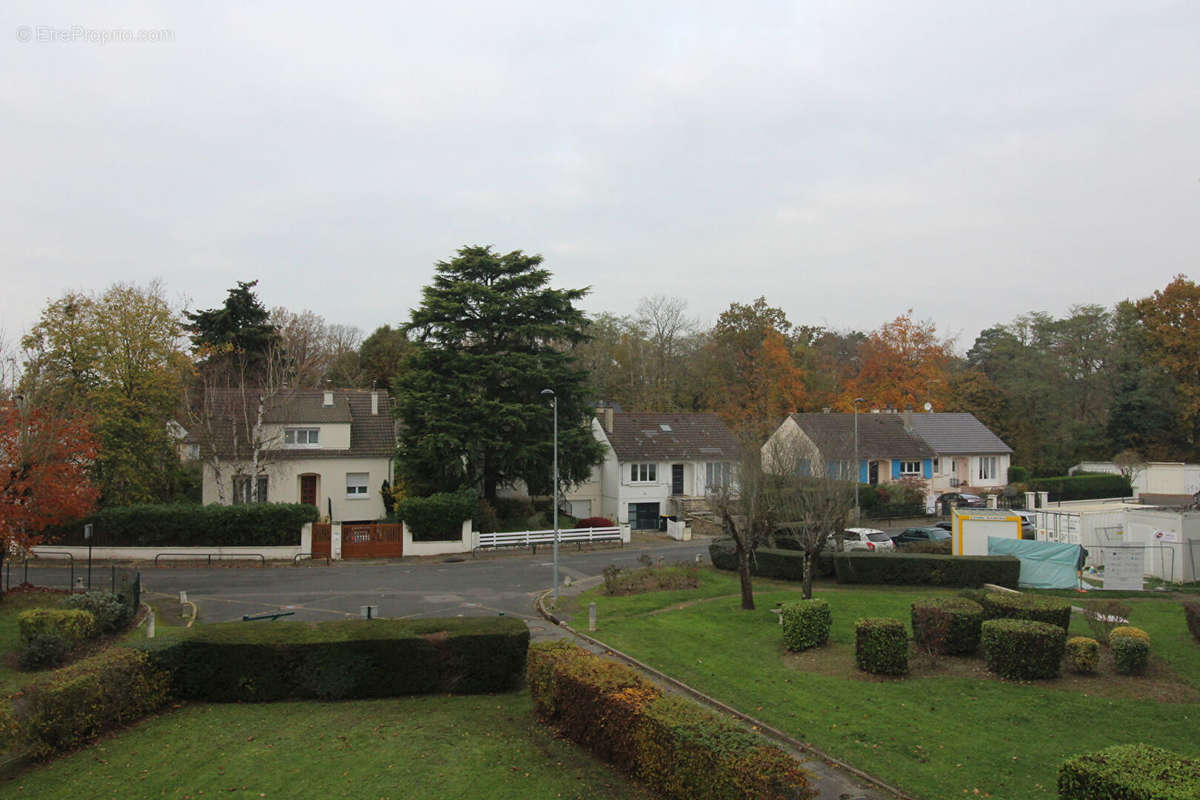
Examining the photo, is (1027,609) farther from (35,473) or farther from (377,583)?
(35,473)

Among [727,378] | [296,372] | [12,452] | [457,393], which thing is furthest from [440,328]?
[727,378]

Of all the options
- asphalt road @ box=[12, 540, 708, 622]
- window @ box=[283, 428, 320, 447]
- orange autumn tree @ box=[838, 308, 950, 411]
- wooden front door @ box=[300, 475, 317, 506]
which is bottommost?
asphalt road @ box=[12, 540, 708, 622]

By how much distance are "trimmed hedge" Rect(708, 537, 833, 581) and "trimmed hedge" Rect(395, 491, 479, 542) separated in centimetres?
1276

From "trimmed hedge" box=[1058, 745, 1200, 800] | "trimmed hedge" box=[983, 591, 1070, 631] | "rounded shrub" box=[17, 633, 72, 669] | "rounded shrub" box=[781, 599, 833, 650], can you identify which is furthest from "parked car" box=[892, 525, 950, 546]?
"rounded shrub" box=[17, 633, 72, 669]

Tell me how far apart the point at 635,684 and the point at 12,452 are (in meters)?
22.7

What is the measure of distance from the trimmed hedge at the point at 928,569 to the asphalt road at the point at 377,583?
887 cm

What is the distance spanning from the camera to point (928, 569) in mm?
27250

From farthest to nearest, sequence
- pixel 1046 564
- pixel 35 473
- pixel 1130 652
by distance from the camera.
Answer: pixel 1046 564
pixel 35 473
pixel 1130 652

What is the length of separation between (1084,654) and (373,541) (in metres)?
29.7

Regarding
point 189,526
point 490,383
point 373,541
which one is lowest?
point 373,541

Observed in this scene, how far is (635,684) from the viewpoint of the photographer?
12.1 m

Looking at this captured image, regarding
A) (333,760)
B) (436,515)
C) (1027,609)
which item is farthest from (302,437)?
(1027,609)

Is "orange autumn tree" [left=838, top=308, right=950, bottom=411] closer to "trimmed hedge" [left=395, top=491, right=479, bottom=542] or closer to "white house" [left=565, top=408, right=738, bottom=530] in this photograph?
"white house" [left=565, top=408, right=738, bottom=530]

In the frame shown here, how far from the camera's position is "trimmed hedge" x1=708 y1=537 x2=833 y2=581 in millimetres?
29047
